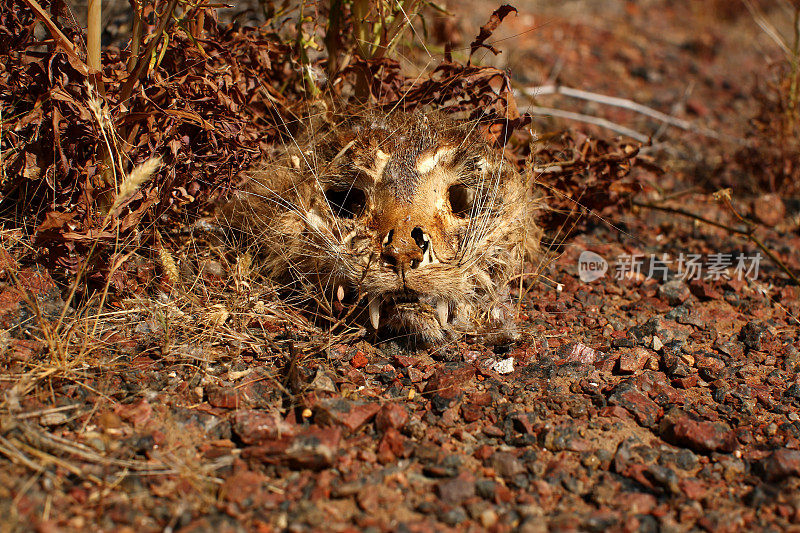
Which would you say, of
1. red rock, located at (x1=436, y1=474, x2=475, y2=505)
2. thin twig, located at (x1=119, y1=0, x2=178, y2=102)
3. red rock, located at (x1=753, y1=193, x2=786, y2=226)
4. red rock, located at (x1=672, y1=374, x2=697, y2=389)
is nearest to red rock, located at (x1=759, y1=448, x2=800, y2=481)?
red rock, located at (x1=672, y1=374, x2=697, y2=389)

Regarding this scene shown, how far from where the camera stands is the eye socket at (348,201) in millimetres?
2980

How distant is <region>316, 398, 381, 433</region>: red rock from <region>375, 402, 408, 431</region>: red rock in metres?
0.04

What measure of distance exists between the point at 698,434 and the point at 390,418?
45.7 inches

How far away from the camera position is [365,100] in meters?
3.40

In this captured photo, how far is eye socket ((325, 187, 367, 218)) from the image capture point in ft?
9.78

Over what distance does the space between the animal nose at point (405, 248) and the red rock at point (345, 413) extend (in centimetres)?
58

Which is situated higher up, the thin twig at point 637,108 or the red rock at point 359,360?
the thin twig at point 637,108

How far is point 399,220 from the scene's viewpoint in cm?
272

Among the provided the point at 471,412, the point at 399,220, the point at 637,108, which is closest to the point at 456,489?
the point at 471,412

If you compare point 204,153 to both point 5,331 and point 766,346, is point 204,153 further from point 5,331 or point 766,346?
point 766,346

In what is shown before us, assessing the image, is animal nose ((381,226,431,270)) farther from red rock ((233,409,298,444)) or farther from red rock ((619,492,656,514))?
red rock ((619,492,656,514))

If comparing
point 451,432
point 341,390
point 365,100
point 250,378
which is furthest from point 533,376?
point 365,100

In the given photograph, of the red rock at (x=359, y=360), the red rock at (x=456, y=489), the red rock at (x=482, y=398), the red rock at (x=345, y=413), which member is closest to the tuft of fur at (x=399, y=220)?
the red rock at (x=359, y=360)

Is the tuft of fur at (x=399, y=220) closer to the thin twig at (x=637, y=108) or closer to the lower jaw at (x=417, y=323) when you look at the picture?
the lower jaw at (x=417, y=323)
